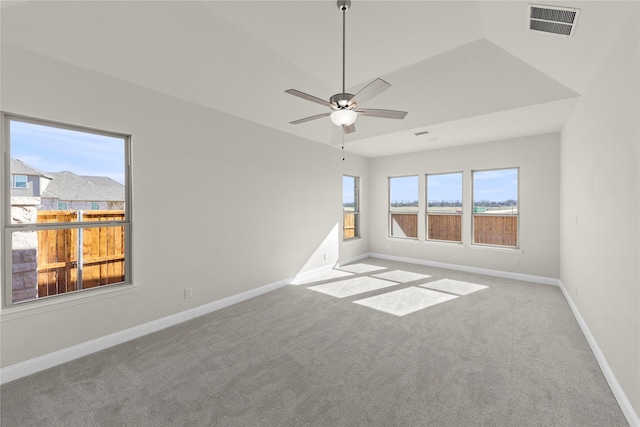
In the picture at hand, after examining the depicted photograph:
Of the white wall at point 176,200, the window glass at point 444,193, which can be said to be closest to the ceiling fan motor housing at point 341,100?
the white wall at point 176,200

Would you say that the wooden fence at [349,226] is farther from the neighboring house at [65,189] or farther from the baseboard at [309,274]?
the neighboring house at [65,189]

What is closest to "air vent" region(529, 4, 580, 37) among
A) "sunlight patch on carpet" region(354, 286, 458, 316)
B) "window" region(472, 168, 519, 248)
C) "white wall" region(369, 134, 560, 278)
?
"sunlight patch on carpet" region(354, 286, 458, 316)

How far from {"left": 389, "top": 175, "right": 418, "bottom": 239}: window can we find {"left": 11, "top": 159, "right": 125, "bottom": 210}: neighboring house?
573cm

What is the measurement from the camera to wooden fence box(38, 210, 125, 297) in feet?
8.07

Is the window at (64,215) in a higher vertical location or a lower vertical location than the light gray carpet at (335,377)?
higher

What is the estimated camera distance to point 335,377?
2.20m

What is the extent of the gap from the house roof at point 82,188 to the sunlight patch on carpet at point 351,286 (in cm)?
311

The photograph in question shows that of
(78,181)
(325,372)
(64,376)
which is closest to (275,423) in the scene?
(325,372)

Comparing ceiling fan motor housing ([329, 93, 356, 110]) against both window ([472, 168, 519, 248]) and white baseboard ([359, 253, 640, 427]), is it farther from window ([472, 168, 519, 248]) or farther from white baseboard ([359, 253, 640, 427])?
window ([472, 168, 519, 248])

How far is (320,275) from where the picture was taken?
5.37m

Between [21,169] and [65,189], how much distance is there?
33 cm

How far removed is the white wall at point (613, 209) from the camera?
5.79 feet

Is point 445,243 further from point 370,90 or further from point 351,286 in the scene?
point 370,90

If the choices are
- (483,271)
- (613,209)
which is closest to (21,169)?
(613,209)
